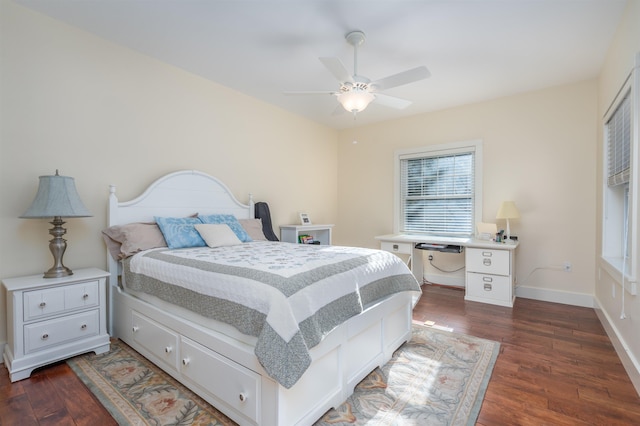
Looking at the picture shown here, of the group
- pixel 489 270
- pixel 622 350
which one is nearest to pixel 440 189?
pixel 489 270

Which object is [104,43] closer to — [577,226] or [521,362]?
[521,362]

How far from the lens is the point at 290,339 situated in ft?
4.36

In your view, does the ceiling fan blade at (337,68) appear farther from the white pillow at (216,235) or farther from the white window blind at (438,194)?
the white window blind at (438,194)

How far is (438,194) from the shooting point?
4.42 m

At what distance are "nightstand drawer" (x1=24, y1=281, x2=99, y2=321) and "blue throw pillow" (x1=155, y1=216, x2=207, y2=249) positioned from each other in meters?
0.61

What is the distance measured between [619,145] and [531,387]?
85.2 inches

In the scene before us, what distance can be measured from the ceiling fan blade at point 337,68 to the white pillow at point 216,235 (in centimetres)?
172

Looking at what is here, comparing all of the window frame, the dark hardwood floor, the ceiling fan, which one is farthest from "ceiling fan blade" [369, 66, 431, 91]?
the dark hardwood floor

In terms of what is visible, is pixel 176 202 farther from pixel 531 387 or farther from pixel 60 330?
pixel 531 387

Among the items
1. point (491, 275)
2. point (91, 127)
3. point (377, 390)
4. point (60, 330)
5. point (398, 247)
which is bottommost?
point (377, 390)

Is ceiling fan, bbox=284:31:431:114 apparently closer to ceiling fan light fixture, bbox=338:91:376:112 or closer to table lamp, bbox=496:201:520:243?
ceiling fan light fixture, bbox=338:91:376:112

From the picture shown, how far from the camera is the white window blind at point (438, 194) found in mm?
4188

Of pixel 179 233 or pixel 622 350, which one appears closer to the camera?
pixel 622 350

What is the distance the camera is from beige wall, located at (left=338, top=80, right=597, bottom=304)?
3.39 meters
